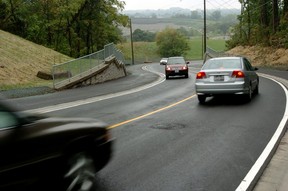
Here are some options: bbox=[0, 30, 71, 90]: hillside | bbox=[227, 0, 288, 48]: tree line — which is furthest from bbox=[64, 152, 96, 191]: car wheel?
bbox=[227, 0, 288, 48]: tree line

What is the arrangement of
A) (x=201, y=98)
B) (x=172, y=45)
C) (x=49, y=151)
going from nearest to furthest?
(x=49, y=151) → (x=201, y=98) → (x=172, y=45)

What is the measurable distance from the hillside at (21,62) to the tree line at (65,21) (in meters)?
10.1

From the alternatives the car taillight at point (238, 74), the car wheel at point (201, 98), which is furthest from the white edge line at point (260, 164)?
the car wheel at point (201, 98)

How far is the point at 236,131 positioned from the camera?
9.01 meters

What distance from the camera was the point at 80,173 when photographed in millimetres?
4961

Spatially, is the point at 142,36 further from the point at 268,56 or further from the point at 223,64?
the point at 223,64

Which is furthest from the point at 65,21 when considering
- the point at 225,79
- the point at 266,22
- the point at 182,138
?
the point at 182,138

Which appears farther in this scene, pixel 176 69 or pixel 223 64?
pixel 176 69

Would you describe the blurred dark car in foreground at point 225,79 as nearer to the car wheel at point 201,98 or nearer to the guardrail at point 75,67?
the car wheel at point 201,98

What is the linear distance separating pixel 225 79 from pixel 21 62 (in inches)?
731

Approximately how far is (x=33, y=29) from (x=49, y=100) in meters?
31.2

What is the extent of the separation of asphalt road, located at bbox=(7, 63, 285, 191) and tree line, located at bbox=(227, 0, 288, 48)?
2828 centimetres

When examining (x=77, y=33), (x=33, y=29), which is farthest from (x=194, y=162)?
(x=77, y=33)

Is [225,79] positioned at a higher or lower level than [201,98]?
higher
